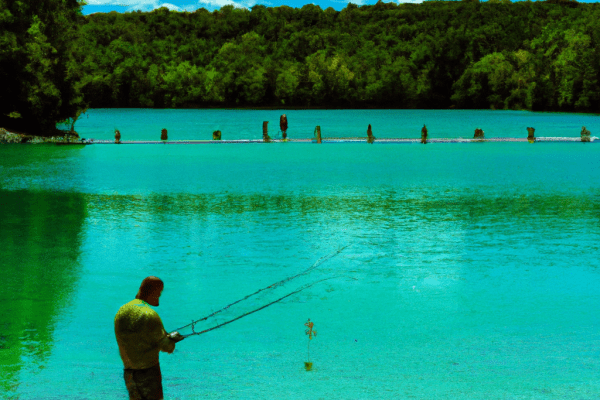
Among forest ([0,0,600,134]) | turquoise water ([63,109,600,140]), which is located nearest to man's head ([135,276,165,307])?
turquoise water ([63,109,600,140])

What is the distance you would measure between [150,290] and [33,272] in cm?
1029

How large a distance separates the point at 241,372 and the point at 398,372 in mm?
2036

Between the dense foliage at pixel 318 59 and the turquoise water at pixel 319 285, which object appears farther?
the dense foliage at pixel 318 59

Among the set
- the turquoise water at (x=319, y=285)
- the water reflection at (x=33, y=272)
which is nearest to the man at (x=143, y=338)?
the turquoise water at (x=319, y=285)

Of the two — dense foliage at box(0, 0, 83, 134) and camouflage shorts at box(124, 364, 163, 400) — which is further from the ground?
dense foliage at box(0, 0, 83, 134)

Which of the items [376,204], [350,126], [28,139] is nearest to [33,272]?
[376,204]

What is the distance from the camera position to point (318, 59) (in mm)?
183125

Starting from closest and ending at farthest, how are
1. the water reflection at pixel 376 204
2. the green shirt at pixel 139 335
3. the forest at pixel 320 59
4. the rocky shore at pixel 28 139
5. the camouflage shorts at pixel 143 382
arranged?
the green shirt at pixel 139 335, the camouflage shorts at pixel 143 382, the water reflection at pixel 376 204, the rocky shore at pixel 28 139, the forest at pixel 320 59

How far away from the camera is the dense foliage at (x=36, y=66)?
59.6m

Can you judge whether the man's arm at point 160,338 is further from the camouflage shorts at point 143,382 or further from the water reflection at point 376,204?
the water reflection at point 376,204

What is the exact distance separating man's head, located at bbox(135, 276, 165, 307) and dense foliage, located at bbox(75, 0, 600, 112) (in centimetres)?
15841

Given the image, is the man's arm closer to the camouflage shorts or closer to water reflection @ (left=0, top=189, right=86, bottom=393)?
the camouflage shorts

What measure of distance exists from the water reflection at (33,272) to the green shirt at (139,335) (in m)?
3.60

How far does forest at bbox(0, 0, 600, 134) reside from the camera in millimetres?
169125
